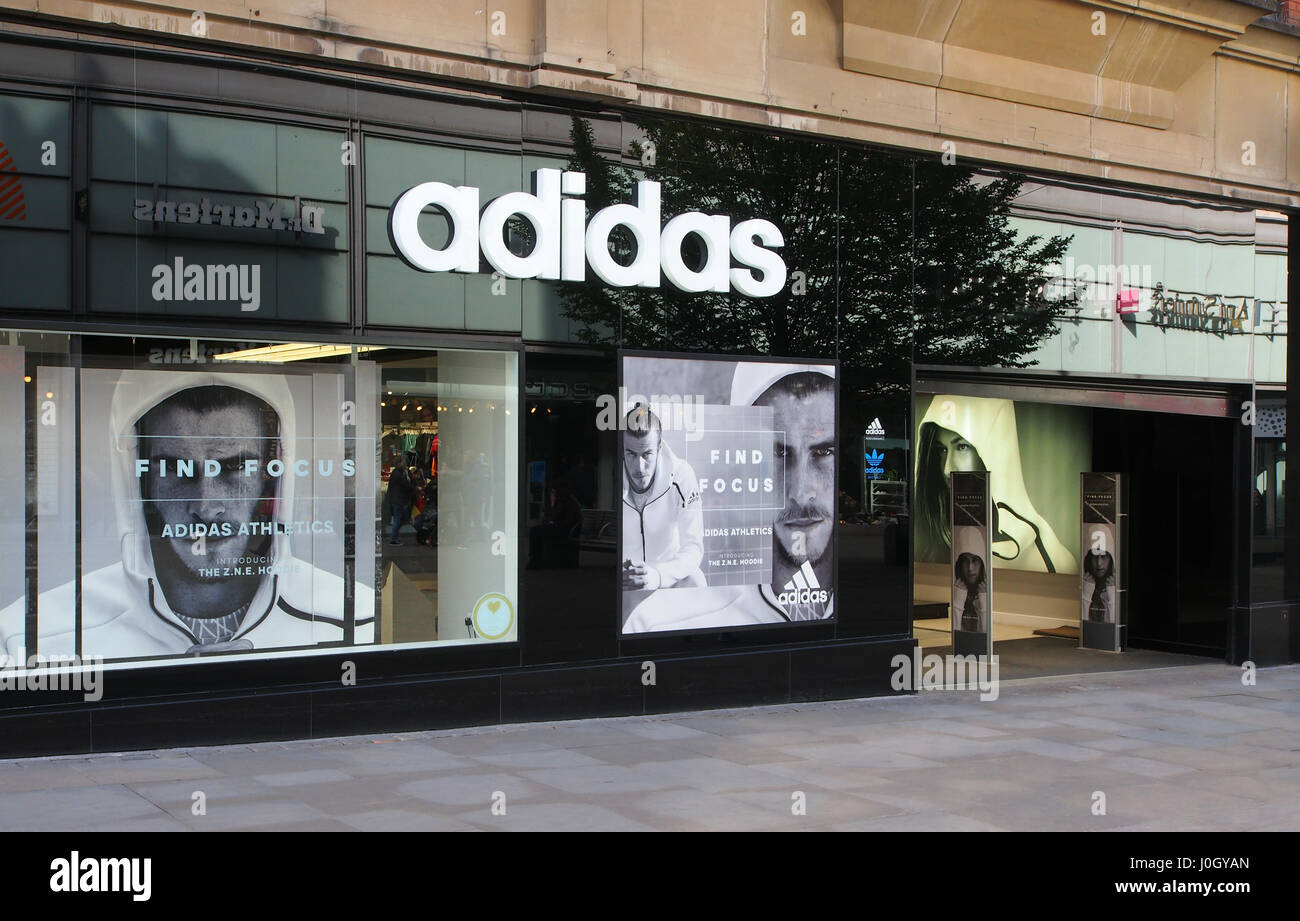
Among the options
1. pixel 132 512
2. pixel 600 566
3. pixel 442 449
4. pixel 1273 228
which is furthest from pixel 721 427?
pixel 1273 228

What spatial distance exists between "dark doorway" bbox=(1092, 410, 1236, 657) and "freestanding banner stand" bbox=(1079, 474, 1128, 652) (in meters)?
0.23

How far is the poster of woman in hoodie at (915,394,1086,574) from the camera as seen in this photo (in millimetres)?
14953

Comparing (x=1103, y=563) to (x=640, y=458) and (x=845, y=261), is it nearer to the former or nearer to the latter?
(x=845, y=261)

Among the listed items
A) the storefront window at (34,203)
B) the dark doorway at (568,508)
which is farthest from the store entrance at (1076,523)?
the storefront window at (34,203)

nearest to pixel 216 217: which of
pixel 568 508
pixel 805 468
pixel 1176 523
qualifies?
pixel 568 508

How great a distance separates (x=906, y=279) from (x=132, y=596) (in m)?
6.70

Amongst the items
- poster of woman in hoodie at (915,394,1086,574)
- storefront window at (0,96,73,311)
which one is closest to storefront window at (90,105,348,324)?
storefront window at (0,96,73,311)

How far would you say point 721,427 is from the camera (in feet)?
35.7

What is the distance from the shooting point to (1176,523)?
14484mm

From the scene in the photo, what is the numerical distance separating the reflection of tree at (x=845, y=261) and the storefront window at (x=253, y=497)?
1.44 meters

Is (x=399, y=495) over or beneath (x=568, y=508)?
over

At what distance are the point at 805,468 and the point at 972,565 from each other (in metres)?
3.18

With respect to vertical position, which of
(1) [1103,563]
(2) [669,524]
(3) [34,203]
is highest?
(3) [34,203]

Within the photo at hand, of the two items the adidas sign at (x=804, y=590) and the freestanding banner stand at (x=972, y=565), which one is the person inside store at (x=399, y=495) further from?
the freestanding banner stand at (x=972, y=565)
